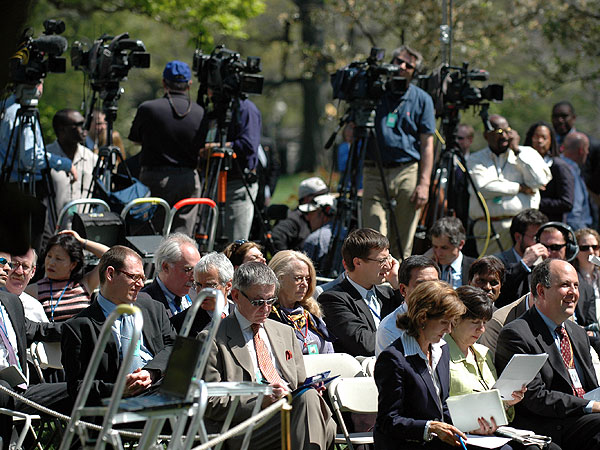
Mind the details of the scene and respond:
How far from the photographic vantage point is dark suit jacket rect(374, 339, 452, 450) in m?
4.74

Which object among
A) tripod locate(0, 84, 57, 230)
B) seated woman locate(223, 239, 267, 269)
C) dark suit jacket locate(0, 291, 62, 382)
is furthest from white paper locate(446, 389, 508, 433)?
tripod locate(0, 84, 57, 230)

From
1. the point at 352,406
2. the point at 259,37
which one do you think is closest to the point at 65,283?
the point at 352,406

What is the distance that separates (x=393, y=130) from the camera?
29.0 ft

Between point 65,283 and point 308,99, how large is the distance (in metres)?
22.3

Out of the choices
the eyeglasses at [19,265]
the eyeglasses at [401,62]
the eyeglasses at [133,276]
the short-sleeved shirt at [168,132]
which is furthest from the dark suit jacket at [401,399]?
the eyeglasses at [401,62]

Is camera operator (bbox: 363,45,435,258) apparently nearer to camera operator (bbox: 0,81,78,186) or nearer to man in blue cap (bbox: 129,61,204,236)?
man in blue cap (bbox: 129,61,204,236)

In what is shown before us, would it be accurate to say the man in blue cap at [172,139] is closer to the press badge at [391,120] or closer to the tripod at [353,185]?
the tripod at [353,185]

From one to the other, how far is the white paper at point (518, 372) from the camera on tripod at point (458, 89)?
14.1 ft

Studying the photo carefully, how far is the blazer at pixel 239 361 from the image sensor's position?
4832 mm

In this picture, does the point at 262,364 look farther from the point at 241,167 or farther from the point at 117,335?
the point at 241,167

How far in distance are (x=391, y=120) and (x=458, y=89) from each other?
2.54ft

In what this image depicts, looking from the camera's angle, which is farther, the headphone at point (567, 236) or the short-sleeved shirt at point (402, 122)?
the short-sleeved shirt at point (402, 122)

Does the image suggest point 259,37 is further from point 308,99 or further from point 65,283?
point 65,283

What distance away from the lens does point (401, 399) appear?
481 cm
